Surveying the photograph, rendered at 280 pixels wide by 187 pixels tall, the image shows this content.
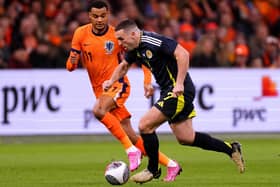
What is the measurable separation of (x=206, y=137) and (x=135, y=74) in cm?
903

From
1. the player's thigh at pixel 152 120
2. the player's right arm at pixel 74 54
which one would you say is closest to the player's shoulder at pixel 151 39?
the player's thigh at pixel 152 120

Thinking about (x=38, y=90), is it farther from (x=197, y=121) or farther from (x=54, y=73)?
(x=197, y=121)

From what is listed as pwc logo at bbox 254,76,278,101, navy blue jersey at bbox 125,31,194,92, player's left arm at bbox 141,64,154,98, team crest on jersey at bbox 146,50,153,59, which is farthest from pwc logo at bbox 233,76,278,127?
team crest on jersey at bbox 146,50,153,59

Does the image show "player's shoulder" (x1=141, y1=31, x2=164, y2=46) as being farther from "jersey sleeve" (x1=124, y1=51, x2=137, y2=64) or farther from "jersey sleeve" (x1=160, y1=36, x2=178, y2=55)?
"jersey sleeve" (x1=124, y1=51, x2=137, y2=64)

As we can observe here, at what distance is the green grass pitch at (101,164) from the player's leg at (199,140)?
335mm

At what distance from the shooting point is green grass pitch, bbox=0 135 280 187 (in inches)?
484

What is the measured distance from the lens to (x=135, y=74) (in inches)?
846

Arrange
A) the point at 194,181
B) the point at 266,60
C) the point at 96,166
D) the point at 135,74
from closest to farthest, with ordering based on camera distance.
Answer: the point at 194,181 < the point at 96,166 < the point at 135,74 < the point at 266,60

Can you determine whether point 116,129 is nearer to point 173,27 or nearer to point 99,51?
point 99,51

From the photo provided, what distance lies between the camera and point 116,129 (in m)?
13.9

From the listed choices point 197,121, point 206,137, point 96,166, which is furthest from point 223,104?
point 206,137

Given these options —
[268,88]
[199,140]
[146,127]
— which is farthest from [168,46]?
[268,88]

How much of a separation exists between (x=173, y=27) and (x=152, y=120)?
11498mm

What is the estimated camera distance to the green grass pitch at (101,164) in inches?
484
